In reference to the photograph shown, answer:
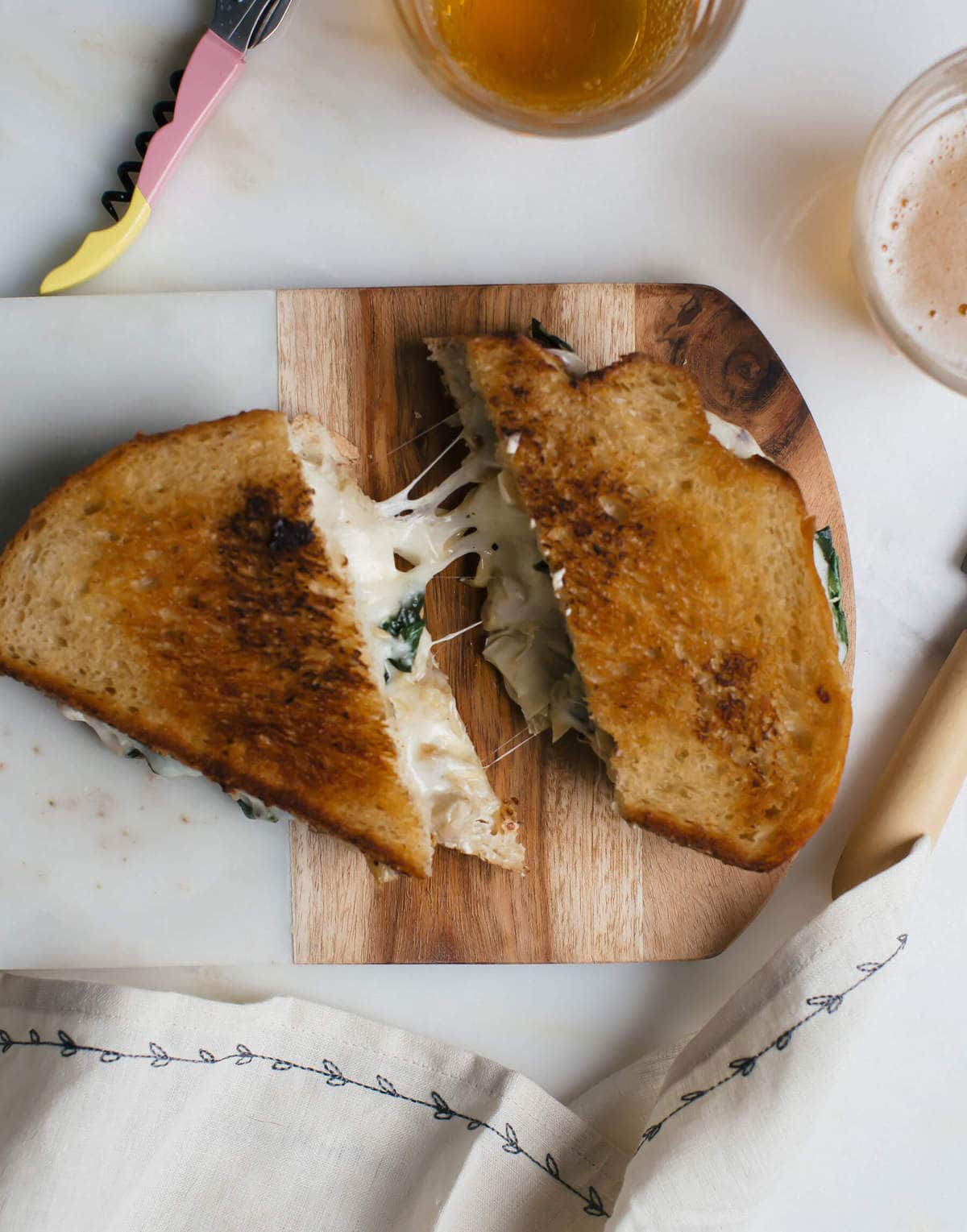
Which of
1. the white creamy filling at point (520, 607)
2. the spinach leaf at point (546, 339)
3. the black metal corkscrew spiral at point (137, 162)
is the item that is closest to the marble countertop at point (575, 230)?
the black metal corkscrew spiral at point (137, 162)

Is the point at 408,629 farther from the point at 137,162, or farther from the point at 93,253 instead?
the point at 137,162

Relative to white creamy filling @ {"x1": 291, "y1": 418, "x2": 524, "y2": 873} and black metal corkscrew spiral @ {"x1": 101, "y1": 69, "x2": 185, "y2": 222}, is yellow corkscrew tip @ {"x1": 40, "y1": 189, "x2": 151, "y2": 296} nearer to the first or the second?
black metal corkscrew spiral @ {"x1": 101, "y1": 69, "x2": 185, "y2": 222}

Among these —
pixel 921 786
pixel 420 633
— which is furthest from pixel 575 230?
pixel 921 786

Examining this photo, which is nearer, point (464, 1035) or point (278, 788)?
point (278, 788)

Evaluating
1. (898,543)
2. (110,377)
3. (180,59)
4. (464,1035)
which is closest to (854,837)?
(898,543)

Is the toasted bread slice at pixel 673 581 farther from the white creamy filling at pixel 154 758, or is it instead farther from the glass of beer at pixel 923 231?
the white creamy filling at pixel 154 758

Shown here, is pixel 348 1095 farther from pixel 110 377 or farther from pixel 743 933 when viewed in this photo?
pixel 110 377

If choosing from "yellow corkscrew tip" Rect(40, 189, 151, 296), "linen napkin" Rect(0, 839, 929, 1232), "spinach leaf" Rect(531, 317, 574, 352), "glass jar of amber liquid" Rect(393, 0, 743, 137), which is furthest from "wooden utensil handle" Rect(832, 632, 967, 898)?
"yellow corkscrew tip" Rect(40, 189, 151, 296)
